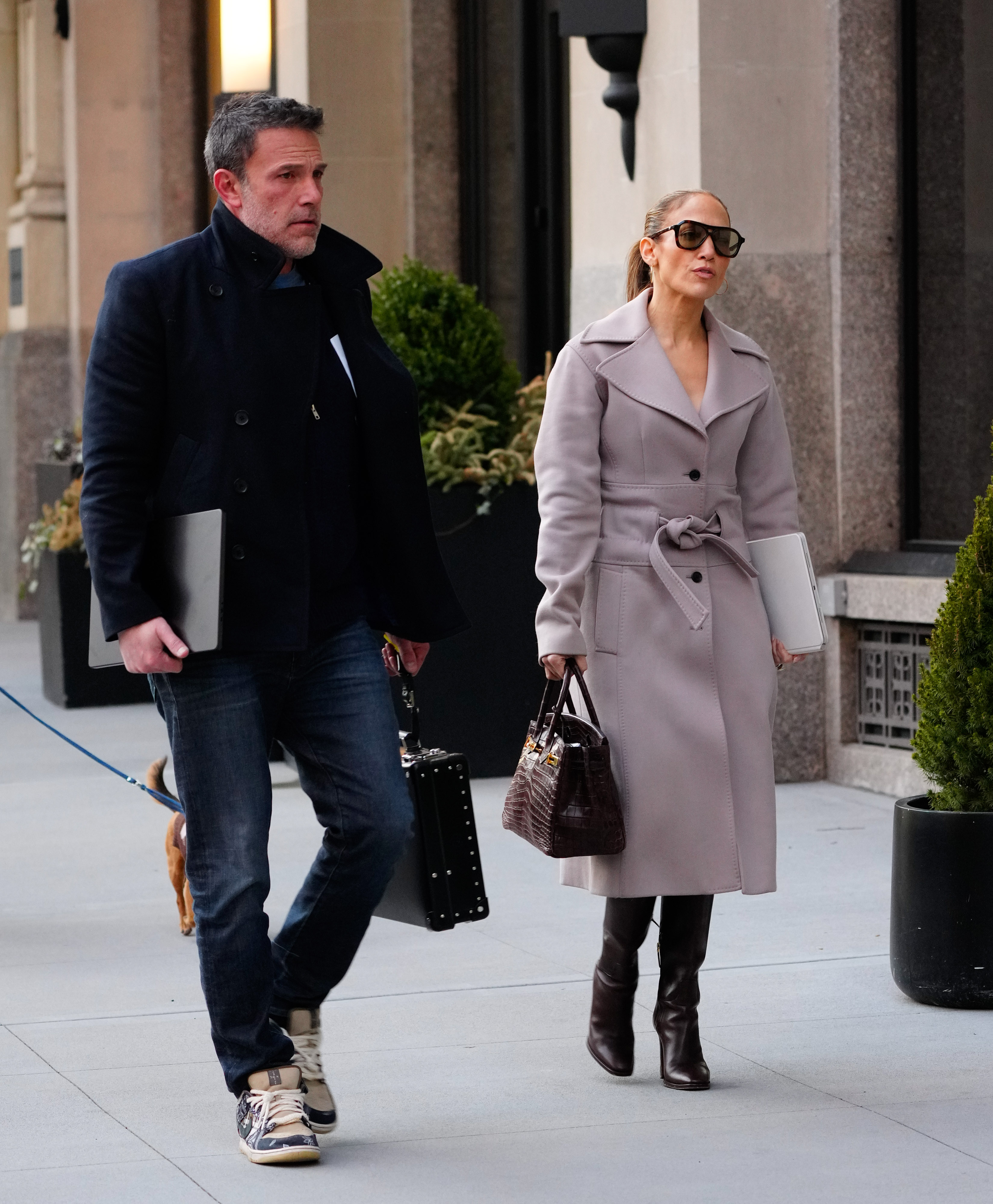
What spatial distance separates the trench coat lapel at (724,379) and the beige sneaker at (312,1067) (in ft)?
5.09

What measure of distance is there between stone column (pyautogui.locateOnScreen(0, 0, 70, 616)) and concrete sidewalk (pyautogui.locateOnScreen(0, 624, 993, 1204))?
10401 mm

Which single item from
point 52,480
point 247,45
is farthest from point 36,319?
A: point 247,45

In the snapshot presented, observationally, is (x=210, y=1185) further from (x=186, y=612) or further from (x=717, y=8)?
(x=717, y=8)

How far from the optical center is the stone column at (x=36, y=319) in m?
17.5

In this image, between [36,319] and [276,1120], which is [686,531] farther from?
[36,319]

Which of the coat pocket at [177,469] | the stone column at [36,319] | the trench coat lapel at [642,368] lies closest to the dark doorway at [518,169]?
the stone column at [36,319]

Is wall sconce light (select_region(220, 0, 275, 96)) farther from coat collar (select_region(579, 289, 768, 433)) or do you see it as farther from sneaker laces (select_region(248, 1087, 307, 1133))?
sneaker laces (select_region(248, 1087, 307, 1133))

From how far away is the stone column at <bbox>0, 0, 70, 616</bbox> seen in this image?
57.4 feet

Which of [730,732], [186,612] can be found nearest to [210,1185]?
[186,612]

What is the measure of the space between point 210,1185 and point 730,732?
150cm

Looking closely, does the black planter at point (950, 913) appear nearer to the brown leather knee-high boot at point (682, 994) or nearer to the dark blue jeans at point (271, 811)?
the brown leather knee-high boot at point (682, 994)

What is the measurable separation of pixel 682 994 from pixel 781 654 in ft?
2.60

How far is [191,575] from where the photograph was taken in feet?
13.4

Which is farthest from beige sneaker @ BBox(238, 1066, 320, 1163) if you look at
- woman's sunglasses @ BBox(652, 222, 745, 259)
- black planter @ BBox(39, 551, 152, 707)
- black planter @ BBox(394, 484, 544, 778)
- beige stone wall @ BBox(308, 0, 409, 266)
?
beige stone wall @ BBox(308, 0, 409, 266)
